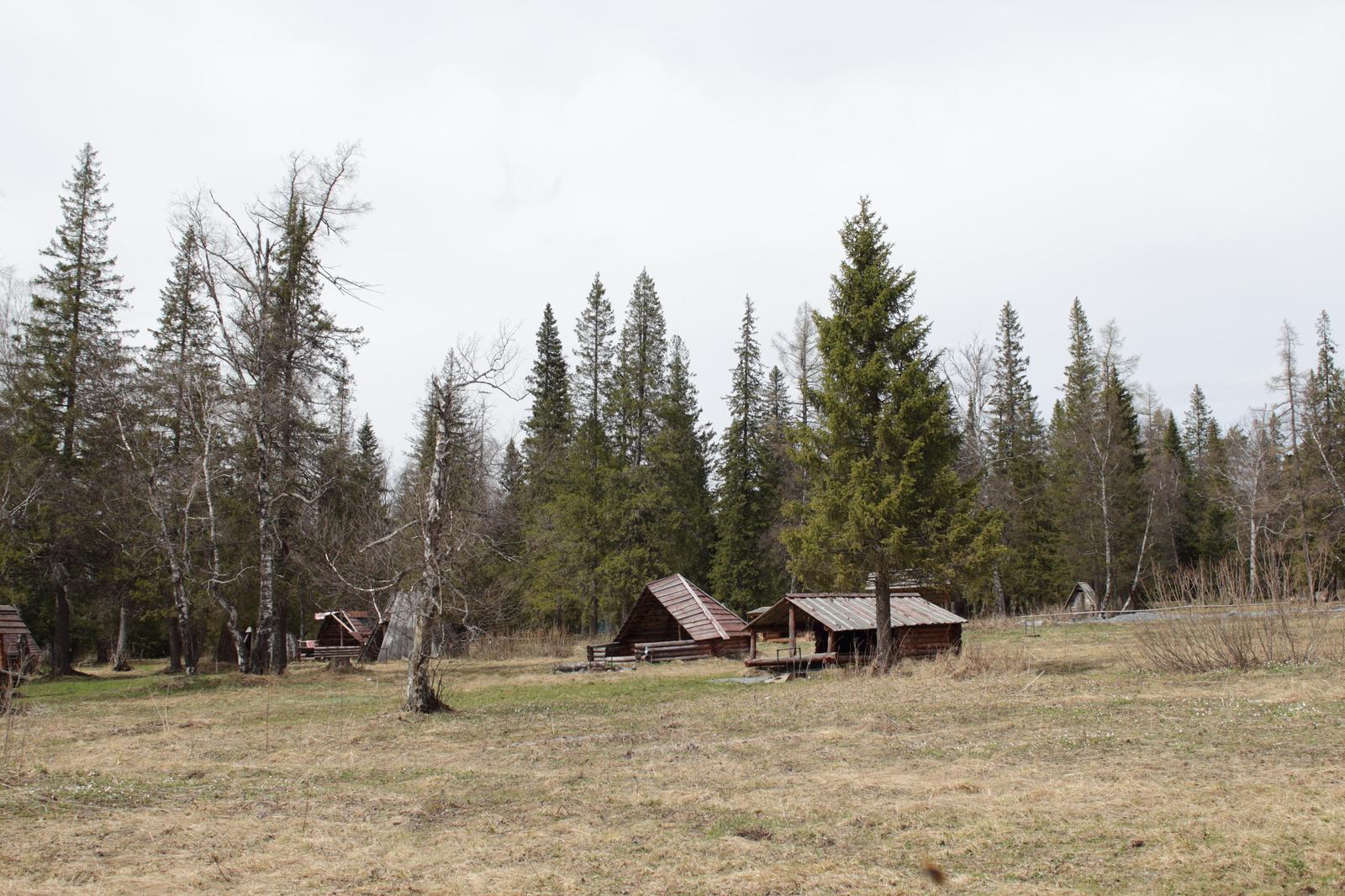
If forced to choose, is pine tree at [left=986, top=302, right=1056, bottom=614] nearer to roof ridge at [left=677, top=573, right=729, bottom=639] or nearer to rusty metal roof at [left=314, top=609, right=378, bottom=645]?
roof ridge at [left=677, top=573, right=729, bottom=639]

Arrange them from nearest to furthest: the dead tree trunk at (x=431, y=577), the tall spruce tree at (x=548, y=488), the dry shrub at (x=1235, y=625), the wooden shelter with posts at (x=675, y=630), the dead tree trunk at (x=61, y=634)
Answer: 1. the dead tree trunk at (x=431, y=577)
2. the dry shrub at (x=1235, y=625)
3. the dead tree trunk at (x=61, y=634)
4. the wooden shelter with posts at (x=675, y=630)
5. the tall spruce tree at (x=548, y=488)

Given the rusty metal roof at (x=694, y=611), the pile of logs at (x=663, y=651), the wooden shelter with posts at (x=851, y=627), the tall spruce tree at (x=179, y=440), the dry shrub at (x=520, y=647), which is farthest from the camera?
the dry shrub at (x=520, y=647)

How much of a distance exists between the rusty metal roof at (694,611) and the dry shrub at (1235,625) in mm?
14381

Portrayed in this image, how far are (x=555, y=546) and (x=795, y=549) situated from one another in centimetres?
2295

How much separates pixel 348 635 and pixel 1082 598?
35644mm

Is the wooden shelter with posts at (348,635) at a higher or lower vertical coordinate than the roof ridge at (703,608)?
lower

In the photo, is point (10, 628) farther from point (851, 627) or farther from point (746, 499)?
point (746, 499)

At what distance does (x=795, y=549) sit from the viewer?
2239 centimetres

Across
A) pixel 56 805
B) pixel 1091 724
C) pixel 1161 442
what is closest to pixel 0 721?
pixel 56 805

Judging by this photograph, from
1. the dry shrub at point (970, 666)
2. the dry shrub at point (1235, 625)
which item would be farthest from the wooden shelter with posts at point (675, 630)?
the dry shrub at point (1235, 625)

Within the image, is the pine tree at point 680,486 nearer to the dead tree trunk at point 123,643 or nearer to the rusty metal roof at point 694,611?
the rusty metal roof at point 694,611

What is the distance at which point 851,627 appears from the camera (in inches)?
880

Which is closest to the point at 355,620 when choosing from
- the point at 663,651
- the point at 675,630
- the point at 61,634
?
the point at 61,634

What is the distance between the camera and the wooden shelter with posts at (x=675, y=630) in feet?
96.5
